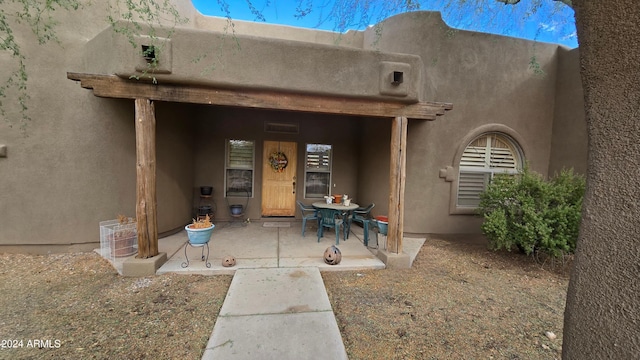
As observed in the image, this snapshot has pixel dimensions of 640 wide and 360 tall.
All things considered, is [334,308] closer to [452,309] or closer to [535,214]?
[452,309]

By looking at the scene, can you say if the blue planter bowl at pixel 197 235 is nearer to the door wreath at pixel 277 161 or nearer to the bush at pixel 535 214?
the door wreath at pixel 277 161

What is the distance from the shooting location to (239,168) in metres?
6.77

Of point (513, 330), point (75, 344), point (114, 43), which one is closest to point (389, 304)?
point (513, 330)

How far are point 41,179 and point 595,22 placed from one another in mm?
6813

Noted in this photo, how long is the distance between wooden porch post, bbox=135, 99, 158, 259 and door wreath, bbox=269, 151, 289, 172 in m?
3.36

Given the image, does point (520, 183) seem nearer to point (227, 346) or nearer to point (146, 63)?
point (227, 346)

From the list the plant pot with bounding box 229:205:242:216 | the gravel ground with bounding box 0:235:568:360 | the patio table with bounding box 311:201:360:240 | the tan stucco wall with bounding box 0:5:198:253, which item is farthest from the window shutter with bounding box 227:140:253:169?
the gravel ground with bounding box 0:235:568:360

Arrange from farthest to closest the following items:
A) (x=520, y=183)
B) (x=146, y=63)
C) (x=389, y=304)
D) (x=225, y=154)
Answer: (x=225, y=154)
(x=520, y=183)
(x=146, y=63)
(x=389, y=304)

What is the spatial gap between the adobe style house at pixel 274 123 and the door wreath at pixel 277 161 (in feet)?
0.30

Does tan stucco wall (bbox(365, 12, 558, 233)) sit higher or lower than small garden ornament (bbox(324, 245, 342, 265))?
higher

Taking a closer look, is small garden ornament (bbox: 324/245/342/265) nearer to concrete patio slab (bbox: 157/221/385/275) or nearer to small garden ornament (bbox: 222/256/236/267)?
concrete patio slab (bbox: 157/221/385/275)

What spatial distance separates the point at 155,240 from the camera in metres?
3.85

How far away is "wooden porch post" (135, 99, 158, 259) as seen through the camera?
358 centimetres

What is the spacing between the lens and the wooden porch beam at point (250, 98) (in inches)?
137
